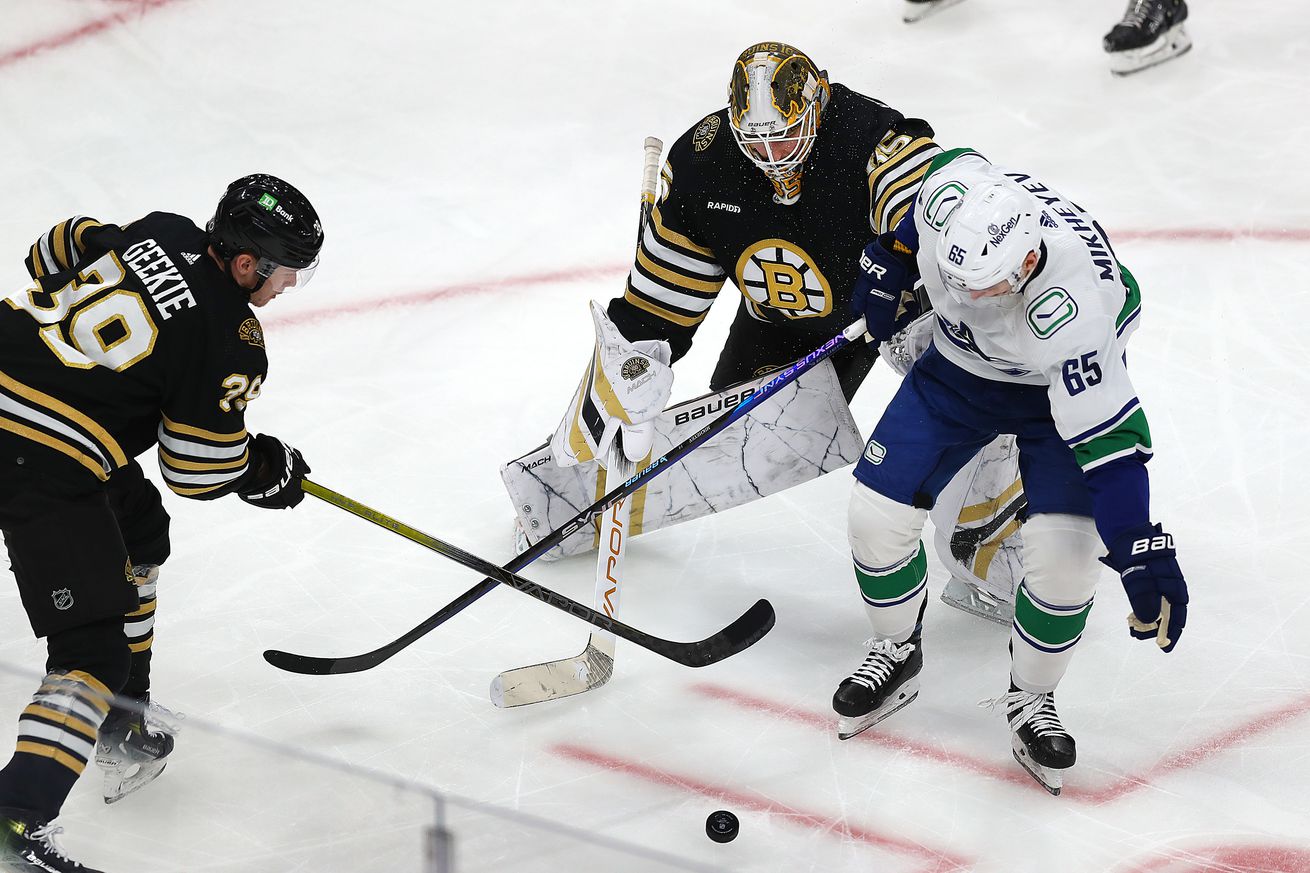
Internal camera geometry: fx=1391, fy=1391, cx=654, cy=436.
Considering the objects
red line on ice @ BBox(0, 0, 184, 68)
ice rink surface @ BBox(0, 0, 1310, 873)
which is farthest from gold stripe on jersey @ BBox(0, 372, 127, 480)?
red line on ice @ BBox(0, 0, 184, 68)

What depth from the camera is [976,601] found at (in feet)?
10.3

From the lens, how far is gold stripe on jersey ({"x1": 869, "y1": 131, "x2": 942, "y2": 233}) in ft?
9.15

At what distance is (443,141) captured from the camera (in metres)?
5.13

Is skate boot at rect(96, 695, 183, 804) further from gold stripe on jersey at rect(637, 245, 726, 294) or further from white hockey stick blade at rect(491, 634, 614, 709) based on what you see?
gold stripe on jersey at rect(637, 245, 726, 294)

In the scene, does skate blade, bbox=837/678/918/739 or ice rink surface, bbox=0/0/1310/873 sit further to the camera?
skate blade, bbox=837/678/918/739

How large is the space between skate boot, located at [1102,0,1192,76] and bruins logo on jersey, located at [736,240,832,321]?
2.91 m

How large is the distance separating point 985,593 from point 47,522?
1.95 meters

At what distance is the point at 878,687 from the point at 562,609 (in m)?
0.67

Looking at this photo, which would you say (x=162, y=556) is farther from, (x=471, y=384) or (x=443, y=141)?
(x=443, y=141)

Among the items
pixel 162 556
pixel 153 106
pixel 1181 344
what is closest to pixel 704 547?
pixel 162 556

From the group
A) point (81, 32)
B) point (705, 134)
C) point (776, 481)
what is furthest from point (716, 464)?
point (81, 32)

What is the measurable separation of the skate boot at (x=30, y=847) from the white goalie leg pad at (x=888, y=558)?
1461 mm

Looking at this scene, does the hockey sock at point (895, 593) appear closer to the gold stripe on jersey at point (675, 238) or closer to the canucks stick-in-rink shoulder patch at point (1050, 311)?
the canucks stick-in-rink shoulder patch at point (1050, 311)

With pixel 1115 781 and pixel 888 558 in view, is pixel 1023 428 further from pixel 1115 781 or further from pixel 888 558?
pixel 1115 781
